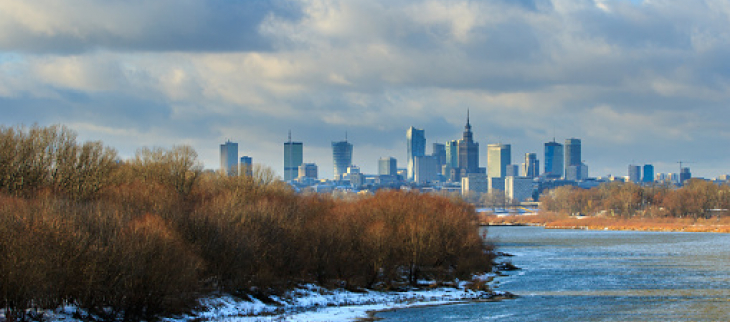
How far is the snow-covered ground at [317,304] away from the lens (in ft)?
174

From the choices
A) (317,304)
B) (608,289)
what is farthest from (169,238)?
(608,289)

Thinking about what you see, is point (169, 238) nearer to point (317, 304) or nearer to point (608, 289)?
point (317, 304)

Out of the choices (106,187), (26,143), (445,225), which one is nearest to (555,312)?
(445,225)

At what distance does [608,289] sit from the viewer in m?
71.9

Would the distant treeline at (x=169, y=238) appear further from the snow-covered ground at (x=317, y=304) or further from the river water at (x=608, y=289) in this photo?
the river water at (x=608, y=289)

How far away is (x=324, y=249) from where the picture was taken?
69.9 metres

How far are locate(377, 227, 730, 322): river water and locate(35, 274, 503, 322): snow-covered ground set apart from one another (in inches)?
118

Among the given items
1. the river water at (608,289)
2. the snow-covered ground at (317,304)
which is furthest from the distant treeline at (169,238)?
the river water at (608,289)

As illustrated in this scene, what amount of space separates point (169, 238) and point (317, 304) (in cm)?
1476

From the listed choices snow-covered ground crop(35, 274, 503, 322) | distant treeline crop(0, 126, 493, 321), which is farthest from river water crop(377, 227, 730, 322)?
distant treeline crop(0, 126, 493, 321)

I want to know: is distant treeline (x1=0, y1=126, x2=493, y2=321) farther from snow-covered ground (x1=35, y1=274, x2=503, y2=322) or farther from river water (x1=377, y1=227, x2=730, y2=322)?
river water (x1=377, y1=227, x2=730, y2=322)

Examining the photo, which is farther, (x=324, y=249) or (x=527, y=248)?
(x=527, y=248)

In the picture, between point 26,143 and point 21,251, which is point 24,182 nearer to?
point 26,143

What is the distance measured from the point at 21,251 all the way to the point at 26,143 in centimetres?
2775
